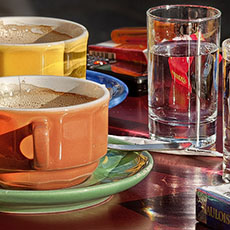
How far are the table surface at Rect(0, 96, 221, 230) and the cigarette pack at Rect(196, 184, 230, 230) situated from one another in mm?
12

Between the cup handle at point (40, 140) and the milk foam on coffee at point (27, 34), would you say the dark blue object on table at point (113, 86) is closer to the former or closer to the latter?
the milk foam on coffee at point (27, 34)

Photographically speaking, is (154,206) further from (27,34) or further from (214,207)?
(27,34)

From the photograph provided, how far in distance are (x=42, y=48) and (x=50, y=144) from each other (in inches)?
7.9

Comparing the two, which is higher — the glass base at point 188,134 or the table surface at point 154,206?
the glass base at point 188,134

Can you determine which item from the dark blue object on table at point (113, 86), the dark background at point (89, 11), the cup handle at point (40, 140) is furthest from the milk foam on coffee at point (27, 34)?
the dark background at point (89, 11)

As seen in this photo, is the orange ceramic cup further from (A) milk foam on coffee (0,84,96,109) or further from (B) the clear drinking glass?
(B) the clear drinking glass

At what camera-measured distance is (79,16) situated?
6.42ft

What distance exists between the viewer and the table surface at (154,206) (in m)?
0.48

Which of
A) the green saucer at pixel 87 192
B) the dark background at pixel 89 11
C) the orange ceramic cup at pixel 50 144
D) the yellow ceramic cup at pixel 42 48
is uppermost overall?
the yellow ceramic cup at pixel 42 48

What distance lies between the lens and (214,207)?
464 millimetres

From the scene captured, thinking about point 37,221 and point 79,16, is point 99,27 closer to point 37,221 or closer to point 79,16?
point 79,16

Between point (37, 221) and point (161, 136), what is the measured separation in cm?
23

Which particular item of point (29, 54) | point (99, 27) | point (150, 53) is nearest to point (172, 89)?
point (150, 53)

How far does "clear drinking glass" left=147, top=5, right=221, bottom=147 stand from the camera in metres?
0.65
